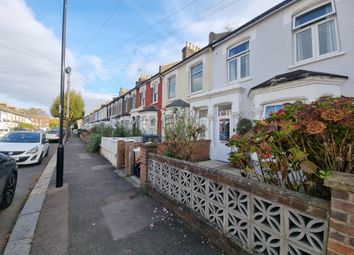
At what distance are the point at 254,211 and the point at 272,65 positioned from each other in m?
6.56

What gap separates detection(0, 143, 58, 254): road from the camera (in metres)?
3.56

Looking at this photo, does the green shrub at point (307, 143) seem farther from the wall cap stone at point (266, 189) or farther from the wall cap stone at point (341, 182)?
the wall cap stone at point (266, 189)

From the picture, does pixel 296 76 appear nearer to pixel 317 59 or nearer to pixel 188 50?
pixel 317 59

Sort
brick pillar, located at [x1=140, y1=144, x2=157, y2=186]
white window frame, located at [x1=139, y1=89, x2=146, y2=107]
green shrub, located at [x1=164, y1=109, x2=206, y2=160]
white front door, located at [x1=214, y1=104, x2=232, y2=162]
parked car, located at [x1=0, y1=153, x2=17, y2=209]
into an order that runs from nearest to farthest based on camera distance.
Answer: parked car, located at [x1=0, y1=153, x2=17, y2=209] → green shrub, located at [x1=164, y1=109, x2=206, y2=160] → brick pillar, located at [x1=140, y1=144, x2=157, y2=186] → white front door, located at [x1=214, y1=104, x2=232, y2=162] → white window frame, located at [x1=139, y1=89, x2=146, y2=107]

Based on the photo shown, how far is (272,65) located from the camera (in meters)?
7.54

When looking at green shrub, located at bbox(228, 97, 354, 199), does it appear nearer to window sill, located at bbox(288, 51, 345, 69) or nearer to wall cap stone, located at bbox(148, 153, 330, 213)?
wall cap stone, located at bbox(148, 153, 330, 213)

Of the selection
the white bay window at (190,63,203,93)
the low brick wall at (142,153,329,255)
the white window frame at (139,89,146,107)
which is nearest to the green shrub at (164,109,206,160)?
the low brick wall at (142,153,329,255)

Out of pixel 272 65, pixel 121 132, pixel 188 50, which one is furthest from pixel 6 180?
pixel 188 50

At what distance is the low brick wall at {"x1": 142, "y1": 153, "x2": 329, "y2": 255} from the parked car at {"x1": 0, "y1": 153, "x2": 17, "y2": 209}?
3.55 metres

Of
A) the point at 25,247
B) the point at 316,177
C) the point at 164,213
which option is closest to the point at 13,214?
the point at 25,247

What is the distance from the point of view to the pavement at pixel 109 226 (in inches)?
116

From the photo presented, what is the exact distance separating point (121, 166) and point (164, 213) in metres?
4.89

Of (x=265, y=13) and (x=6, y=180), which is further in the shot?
(x=265, y=13)

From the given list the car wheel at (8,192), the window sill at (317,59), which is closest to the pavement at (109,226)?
the car wheel at (8,192)
